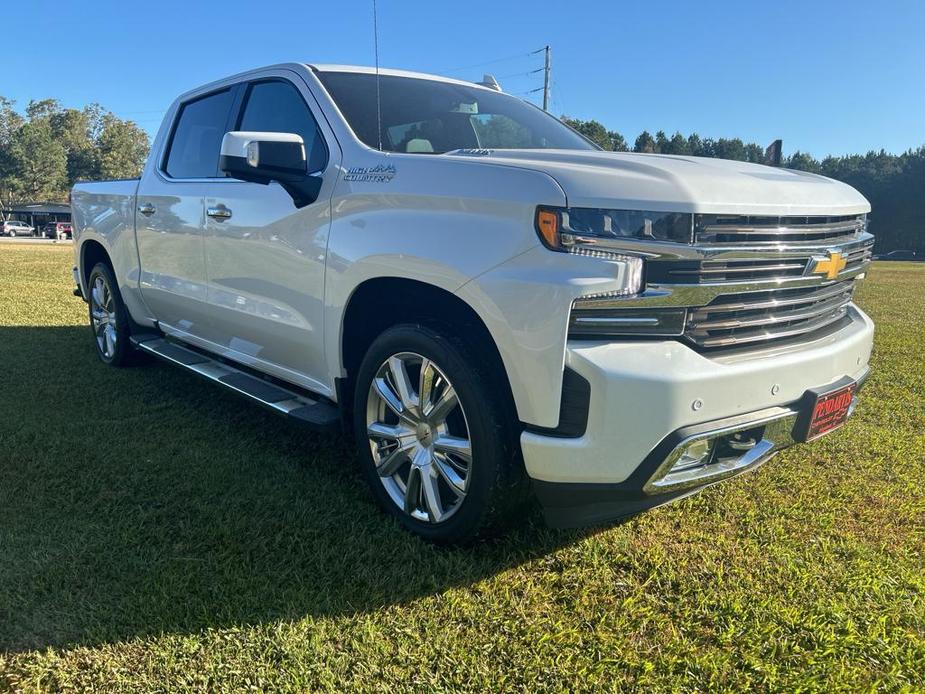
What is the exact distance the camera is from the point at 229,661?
211 centimetres

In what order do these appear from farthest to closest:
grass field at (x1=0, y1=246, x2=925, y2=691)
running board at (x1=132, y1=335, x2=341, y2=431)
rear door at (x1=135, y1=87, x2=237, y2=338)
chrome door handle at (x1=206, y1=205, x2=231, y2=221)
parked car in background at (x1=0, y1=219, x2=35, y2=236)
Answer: parked car in background at (x1=0, y1=219, x2=35, y2=236) → rear door at (x1=135, y1=87, x2=237, y2=338) → chrome door handle at (x1=206, y1=205, x2=231, y2=221) → running board at (x1=132, y1=335, x2=341, y2=431) → grass field at (x1=0, y1=246, x2=925, y2=691)

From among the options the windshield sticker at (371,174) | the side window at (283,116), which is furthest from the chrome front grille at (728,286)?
the side window at (283,116)

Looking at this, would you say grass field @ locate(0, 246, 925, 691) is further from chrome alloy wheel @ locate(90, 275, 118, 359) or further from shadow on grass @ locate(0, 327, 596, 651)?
chrome alloy wheel @ locate(90, 275, 118, 359)

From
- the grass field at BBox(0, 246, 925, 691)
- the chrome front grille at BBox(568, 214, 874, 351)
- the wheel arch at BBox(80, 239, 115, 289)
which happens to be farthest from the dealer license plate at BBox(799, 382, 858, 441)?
the wheel arch at BBox(80, 239, 115, 289)

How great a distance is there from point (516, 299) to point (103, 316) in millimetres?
4602

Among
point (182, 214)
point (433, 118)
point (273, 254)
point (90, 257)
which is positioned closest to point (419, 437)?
point (273, 254)

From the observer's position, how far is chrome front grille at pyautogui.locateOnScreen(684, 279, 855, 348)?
2.26 metres

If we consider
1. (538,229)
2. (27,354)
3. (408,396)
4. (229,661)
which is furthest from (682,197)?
(27,354)

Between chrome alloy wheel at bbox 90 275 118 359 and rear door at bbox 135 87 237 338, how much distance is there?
0.88m

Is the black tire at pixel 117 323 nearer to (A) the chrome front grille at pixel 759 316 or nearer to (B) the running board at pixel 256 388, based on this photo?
(B) the running board at pixel 256 388

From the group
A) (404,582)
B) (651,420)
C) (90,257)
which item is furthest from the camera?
(90,257)

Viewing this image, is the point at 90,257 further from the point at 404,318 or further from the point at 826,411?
the point at 826,411

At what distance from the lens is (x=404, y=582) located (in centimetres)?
251

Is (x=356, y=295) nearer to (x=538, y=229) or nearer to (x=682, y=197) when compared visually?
(x=538, y=229)
